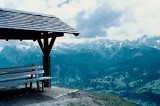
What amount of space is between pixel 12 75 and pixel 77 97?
5322 mm

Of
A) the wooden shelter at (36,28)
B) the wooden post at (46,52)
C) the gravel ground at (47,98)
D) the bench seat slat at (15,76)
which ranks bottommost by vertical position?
the gravel ground at (47,98)

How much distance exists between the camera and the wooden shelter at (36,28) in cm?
2144

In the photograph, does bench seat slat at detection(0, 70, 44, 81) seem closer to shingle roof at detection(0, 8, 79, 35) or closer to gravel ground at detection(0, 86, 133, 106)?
gravel ground at detection(0, 86, 133, 106)

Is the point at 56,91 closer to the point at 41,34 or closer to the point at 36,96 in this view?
the point at 36,96

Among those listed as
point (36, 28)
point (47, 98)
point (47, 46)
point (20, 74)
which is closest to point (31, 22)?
point (36, 28)

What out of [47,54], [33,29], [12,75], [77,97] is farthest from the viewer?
[47,54]

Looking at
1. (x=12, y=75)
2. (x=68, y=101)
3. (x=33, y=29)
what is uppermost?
(x=33, y=29)

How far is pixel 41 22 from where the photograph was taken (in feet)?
78.4

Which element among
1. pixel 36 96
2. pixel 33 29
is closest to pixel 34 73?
pixel 36 96

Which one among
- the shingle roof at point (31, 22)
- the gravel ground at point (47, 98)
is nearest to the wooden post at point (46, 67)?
the gravel ground at point (47, 98)

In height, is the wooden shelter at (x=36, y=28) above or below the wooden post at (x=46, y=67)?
above

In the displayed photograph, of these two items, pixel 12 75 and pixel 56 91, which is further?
pixel 56 91

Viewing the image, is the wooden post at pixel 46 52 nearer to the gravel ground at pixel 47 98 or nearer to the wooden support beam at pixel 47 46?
the wooden support beam at pixel 47 46

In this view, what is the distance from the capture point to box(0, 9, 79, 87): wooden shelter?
70.3 ft
